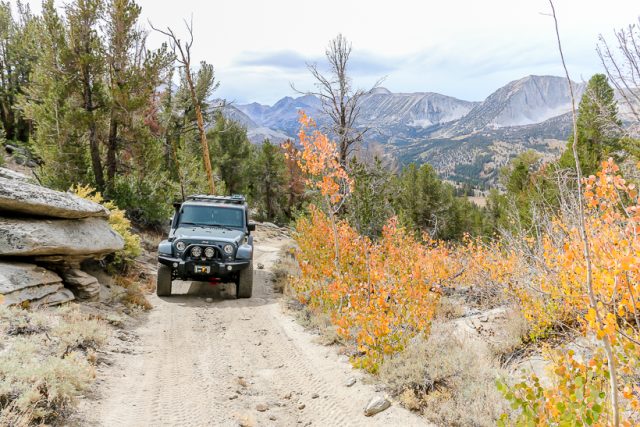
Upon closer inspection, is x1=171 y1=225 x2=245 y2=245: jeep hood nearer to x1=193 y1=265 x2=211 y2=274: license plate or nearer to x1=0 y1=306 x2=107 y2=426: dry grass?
x1=193 y1=265 x2=211 y2=274: license plate

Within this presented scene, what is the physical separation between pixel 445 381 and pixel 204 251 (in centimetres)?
667

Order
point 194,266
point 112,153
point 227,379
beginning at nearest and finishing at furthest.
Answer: point 227,379, point 194,266, point 112,153

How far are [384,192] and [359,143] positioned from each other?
79.5 inches

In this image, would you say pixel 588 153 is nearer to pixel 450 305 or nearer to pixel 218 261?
pixel 450 305

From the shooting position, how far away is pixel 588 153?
70.1ft

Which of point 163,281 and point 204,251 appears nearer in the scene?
point 204,251

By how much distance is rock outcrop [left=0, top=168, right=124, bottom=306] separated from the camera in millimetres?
6883

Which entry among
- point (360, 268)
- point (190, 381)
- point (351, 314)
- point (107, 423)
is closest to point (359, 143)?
point (360, 268)

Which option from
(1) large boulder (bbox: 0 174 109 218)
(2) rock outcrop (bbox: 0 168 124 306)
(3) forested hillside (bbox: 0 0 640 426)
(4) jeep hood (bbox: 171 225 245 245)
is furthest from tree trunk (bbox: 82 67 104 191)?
(1) large boulder (bbox: 0 174 109 218)

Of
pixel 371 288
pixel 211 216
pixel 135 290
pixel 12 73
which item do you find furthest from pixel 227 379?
pixel 12 73

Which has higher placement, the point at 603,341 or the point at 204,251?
the point at 603,341

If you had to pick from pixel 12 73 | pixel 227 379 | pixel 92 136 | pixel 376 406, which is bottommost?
pixel 227 379

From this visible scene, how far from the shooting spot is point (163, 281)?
9.87 metres

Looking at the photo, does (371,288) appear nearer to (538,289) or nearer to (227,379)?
(538,289)
